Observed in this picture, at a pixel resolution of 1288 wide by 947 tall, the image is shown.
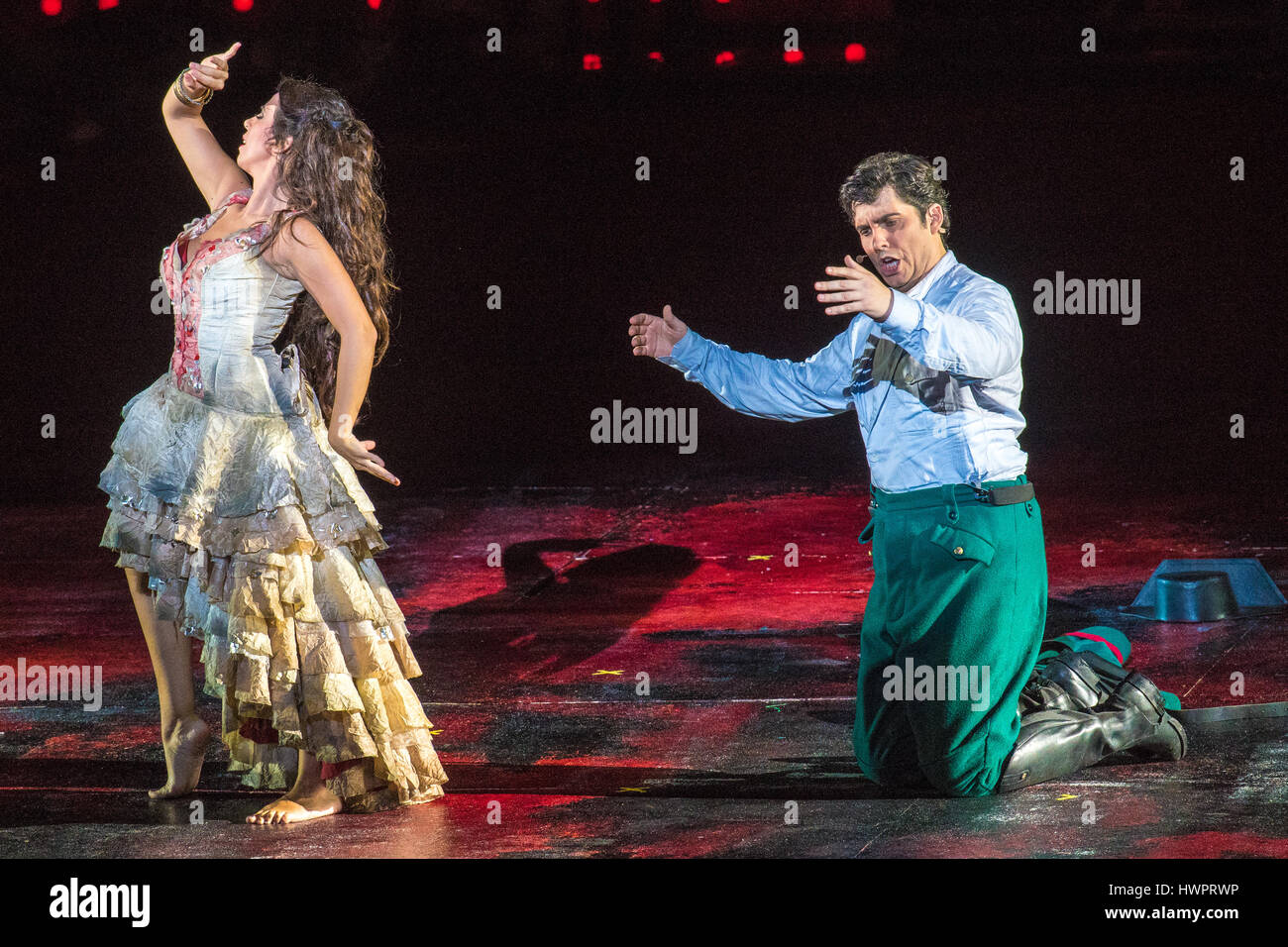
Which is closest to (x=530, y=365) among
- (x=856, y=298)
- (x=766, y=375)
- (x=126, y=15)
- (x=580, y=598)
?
(x=126, y=15)

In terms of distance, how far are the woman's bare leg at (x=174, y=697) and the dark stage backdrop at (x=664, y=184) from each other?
6272mm

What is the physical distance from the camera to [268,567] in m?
3.66

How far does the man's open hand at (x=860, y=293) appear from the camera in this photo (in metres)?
3.44

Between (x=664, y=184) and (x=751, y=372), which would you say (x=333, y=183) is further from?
(x=664, y=184)

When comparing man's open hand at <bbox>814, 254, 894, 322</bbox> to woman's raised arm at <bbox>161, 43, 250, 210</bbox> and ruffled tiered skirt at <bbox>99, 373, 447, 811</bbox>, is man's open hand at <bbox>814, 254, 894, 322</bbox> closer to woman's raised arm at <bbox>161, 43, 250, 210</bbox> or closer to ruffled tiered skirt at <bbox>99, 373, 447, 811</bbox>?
ruffled tiered skirt at <bbox>99, 373, 447, 811</bbox>

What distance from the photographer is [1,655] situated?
18.4ft

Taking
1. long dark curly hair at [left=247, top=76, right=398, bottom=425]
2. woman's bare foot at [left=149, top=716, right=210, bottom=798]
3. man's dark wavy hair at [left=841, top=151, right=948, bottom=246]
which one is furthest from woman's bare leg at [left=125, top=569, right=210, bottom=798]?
man's dark wavy hair at [left=841, top=151, right=948, bottom=246]

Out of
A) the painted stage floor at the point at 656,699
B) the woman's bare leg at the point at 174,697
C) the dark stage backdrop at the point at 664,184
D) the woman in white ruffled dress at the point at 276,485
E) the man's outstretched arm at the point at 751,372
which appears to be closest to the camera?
the painted stage floor at the point at 656,699

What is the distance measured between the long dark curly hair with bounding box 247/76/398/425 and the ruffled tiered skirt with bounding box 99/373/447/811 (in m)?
0.29

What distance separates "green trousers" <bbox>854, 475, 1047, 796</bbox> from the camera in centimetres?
374

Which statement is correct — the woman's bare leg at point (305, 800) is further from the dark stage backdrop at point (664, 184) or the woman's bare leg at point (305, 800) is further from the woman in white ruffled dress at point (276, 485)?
the dark stage backdrop at point (664, 184)

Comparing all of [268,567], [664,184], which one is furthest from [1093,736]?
[664,184]

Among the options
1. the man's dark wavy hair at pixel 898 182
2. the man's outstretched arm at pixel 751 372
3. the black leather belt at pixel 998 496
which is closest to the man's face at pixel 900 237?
the man's dark wavy hair at pixel 898 182
